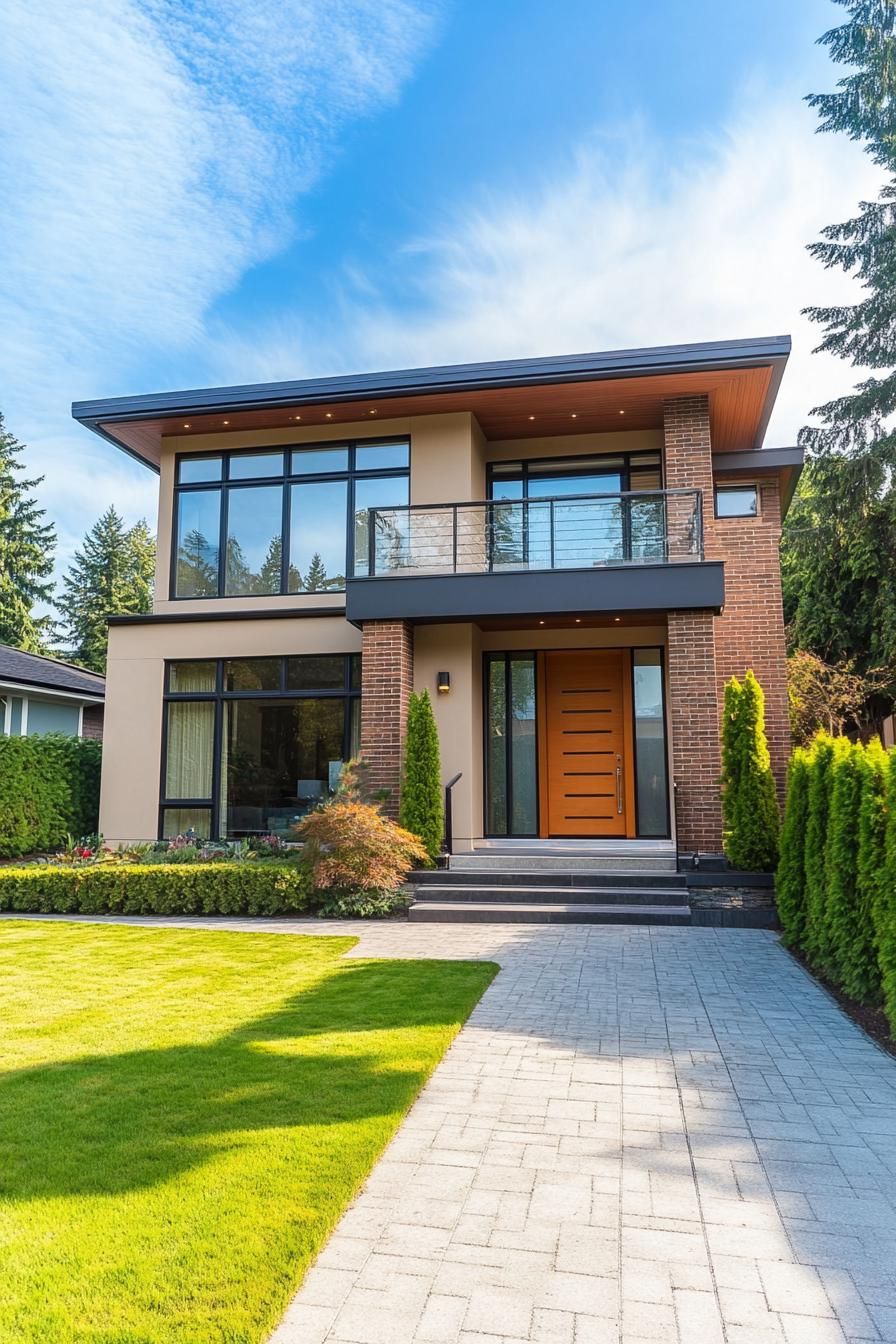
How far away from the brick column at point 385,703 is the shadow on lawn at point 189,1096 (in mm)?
5722

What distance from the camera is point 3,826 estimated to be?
1290cm

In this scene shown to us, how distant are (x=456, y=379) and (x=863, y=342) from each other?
35.5 ft

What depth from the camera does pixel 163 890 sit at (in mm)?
10109

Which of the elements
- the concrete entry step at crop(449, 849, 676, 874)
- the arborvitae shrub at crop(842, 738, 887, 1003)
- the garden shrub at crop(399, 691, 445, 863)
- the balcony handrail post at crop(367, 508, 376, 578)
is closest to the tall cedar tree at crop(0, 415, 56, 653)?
the balcony handrail post at crop(367, 508, 376, 578)

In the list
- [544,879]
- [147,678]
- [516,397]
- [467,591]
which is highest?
[516,397]

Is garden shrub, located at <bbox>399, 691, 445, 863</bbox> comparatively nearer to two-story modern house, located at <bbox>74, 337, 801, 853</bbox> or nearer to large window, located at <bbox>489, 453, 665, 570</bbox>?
two-story modern house, located at <bbox>74, 337, 801, 853</bbox>

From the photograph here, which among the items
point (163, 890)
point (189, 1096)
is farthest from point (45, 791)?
point (189, 1096)

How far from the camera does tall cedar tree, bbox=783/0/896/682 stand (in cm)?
1641

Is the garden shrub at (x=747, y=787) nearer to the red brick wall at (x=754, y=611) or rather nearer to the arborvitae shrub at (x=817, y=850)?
the red brick wall at (x=754, y=611)

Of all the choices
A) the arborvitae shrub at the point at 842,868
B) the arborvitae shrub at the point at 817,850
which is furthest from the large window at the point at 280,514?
the arborvitae shrub at the point at 842,868

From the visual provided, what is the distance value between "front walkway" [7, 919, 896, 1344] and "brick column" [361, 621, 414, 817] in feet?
18.2

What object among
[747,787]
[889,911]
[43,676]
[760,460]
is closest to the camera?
[889,911]

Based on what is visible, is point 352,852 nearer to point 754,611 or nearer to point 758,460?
point 754,611

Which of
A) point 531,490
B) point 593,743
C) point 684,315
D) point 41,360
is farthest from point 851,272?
point 41,360
